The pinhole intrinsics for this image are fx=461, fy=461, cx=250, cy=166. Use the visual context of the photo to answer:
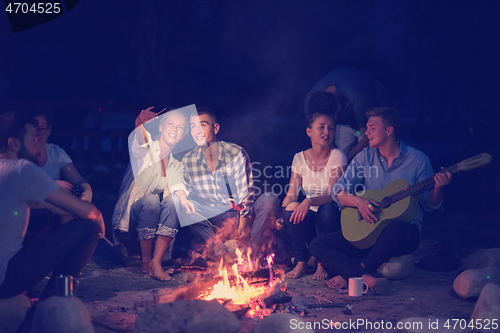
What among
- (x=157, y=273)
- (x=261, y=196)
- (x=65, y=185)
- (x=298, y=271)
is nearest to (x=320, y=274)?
(x=298, y=271)

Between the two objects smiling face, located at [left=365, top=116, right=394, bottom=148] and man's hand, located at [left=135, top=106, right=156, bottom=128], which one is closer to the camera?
smiling face, located at [left=365, top=116, right=394, bottom=148]

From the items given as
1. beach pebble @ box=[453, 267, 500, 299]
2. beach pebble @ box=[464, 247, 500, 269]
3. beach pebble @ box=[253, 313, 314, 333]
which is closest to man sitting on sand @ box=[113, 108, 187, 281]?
beach pebble @ box=[253, 313, 314, 333]

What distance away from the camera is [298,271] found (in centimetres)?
445

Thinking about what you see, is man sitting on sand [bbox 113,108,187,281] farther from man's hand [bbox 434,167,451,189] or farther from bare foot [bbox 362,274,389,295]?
man's hand [bbox 434,167,451,189]

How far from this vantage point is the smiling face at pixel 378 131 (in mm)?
4238

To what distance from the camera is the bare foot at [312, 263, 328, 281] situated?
434cm

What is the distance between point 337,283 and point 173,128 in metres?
2.19

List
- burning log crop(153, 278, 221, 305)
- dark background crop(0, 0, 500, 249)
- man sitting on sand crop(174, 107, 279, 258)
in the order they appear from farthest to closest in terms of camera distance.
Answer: dark background crop(0, 0, 500, 249) < man sitting on sand crop(174, 107, 279, 258) < burning log crop(153, 278, 221, 305)

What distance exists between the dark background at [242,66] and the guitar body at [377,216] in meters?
4.12

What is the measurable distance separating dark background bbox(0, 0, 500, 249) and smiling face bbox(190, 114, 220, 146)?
3.57 meters

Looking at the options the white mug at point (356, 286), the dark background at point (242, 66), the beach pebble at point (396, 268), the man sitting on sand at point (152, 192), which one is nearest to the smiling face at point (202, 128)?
the man sitting on sand at point (152, 192)

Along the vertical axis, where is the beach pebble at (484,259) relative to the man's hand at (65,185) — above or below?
below

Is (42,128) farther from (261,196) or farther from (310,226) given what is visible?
(310,226)

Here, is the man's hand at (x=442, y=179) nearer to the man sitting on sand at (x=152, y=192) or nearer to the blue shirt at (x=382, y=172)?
the blue shirt at (x=382, y=172)
